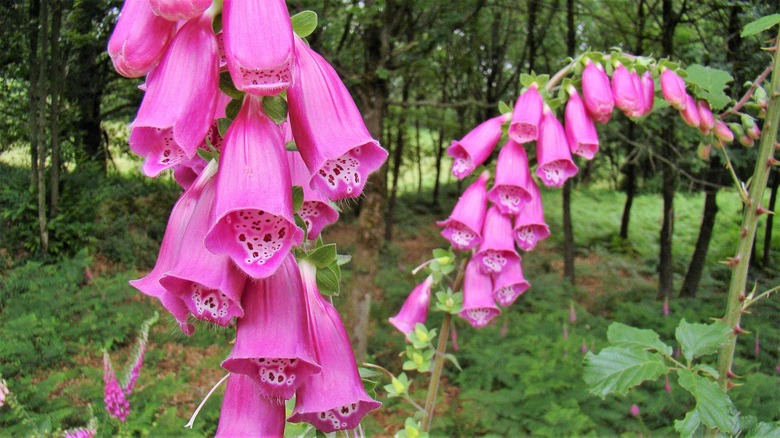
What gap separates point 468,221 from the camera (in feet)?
4.95

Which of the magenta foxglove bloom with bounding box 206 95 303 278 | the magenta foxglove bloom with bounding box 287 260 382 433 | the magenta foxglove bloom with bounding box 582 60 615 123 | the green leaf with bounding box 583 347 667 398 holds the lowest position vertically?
the green leaf with bounding box 583 347 667 398

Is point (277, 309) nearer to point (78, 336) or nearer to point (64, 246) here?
point (78, 336)

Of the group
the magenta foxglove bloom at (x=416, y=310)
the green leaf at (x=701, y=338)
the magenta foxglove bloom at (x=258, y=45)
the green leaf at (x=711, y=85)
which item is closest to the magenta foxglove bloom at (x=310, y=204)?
the magenta foxglove bloom at (x=258, y=45)

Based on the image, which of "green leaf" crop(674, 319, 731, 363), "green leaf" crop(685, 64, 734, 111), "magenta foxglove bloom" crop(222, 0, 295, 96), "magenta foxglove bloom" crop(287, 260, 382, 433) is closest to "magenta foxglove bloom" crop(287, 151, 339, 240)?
"magenta foxglove bloom" crop(287, 260, 382, 433)

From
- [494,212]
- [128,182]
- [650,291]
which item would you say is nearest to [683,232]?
[650,291]

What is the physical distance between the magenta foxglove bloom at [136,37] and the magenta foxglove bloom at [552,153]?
1.05 metres

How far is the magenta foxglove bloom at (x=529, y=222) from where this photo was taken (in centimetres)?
155

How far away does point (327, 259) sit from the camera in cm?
73

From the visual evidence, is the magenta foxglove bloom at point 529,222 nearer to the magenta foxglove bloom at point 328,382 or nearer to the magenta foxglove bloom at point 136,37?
the magenta foxglove bloom at point 328,382

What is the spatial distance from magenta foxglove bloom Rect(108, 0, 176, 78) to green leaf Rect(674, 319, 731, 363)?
1108mm

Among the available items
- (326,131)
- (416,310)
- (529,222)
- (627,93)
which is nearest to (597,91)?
(627,93)

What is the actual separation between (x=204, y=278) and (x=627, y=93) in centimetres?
118

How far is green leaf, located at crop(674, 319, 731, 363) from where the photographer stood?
3.66 feet

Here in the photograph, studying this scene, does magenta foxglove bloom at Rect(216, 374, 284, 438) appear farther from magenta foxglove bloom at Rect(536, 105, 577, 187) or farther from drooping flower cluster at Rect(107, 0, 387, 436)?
magenta foxglove bloom at Rect(536, 105, 577, 187)
